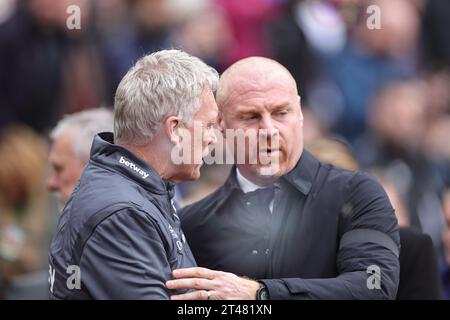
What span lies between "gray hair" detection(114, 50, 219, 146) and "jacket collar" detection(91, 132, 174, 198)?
Result: 65mm

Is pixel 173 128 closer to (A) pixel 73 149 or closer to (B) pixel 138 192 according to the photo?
(B) pixel 138 192

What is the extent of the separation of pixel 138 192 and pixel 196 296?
364 millimetres

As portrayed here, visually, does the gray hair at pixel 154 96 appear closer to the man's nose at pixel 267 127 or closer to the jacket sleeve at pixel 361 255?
the man's nose at pixel 267 127

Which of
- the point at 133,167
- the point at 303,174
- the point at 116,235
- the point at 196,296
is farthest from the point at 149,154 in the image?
the point at 303,174

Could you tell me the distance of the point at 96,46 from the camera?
6855 millimetres

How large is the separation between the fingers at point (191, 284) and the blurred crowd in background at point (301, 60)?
9.59 ft

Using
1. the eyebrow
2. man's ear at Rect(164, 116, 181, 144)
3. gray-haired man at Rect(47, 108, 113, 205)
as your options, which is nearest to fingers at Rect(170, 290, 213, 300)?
man's ear at Rect(164, 116, 181, 144)

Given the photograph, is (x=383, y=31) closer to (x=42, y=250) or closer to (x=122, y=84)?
(x=42, y=250)

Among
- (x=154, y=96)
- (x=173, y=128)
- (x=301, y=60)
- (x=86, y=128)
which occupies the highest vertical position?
(x=154, y=96)

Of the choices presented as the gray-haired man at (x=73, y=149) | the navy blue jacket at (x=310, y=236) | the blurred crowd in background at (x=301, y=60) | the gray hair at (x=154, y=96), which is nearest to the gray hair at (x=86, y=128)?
the gray-haired man at (x=73, y=149)

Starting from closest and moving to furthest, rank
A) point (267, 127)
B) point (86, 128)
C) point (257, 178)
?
1. point (267, 127)
2. point (257, 178)
3. point (86, 128)

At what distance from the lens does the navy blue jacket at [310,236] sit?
3.37m

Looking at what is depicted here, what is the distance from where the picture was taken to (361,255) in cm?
341
